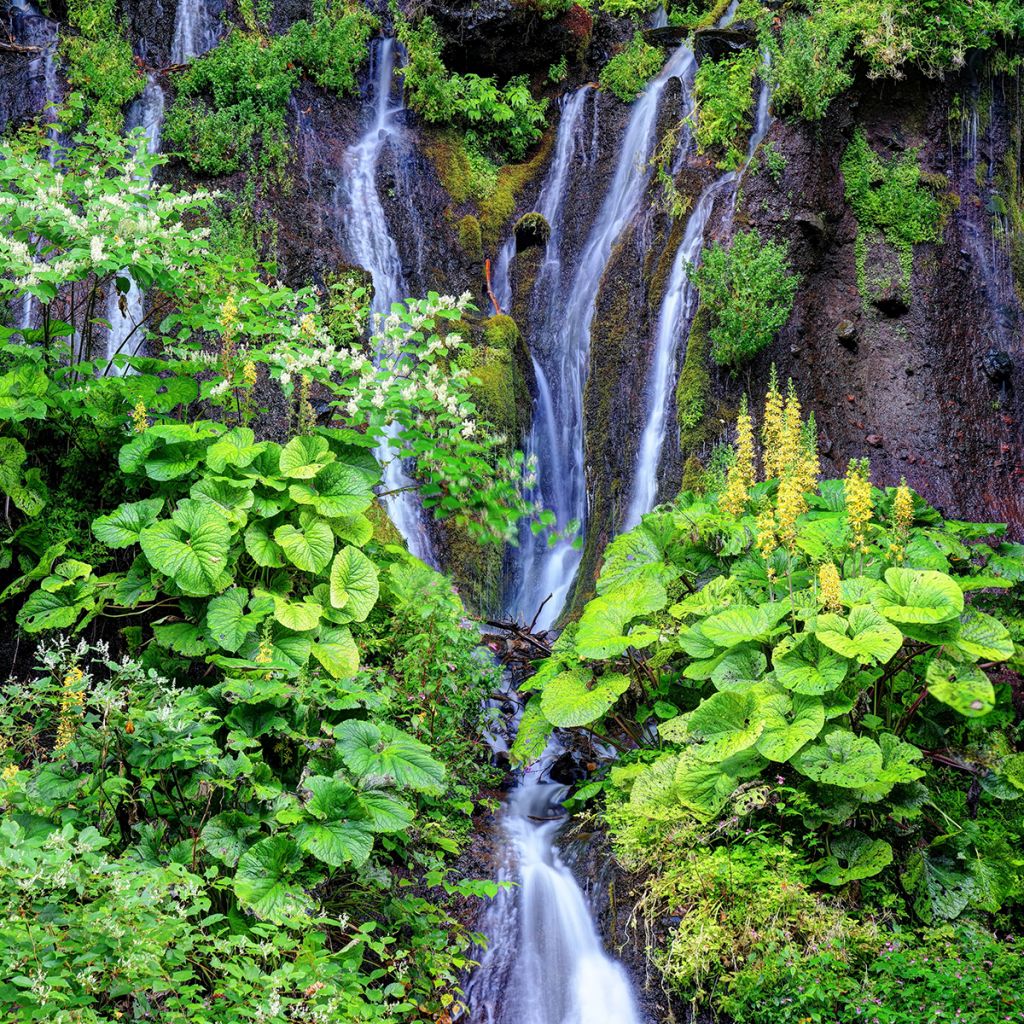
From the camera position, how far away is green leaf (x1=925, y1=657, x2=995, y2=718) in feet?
13.5

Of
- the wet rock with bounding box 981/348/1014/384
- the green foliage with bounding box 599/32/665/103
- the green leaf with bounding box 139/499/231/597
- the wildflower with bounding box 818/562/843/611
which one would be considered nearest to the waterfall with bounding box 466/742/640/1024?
the wildflower with bounding box 818/562/843/611

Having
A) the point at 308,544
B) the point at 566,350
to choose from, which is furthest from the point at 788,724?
the point at 566,350

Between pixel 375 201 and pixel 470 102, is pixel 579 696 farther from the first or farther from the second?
pixel 470 102

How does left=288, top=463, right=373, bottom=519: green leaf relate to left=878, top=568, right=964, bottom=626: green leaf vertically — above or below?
above

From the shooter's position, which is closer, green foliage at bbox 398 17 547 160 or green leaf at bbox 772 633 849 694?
green leaf at bbox 772 633 849 694

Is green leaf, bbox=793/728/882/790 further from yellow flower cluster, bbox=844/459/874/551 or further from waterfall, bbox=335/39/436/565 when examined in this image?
waterfall, bbox=335/39/436/565

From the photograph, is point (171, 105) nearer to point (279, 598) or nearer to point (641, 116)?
point (641, 116)

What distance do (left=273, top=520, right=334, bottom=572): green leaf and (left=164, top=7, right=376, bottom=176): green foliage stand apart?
8.17 metres

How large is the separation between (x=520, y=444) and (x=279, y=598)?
5.72 metres

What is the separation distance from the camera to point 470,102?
13016 millimetres

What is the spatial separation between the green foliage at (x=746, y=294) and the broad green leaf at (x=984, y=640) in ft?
13.2

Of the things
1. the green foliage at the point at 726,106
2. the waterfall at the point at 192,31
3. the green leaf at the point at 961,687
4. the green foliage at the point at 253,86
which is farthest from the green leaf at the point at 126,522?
the waterfall at the point at 192,31

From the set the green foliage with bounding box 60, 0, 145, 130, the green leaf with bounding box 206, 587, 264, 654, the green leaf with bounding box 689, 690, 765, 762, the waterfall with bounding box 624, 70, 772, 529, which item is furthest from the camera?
the green foliage with bounding box 60, 0, 145, 130

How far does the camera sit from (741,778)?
173 inches
